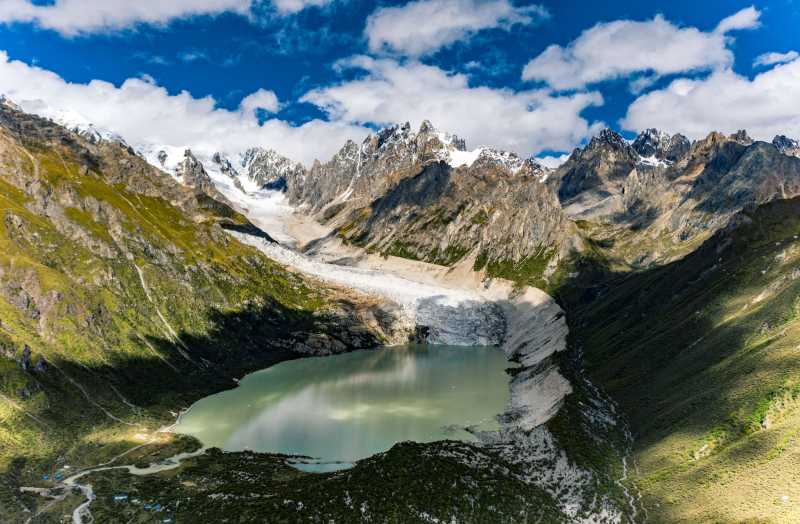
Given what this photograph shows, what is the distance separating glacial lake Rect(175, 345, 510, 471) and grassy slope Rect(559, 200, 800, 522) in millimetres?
30792

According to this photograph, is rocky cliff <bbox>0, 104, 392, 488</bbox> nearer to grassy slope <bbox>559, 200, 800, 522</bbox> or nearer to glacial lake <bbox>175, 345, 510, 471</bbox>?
glacial lake <bbox>175, 345, 510, 471</bbox>

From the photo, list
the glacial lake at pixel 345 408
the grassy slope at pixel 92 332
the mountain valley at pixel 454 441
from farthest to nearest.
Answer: the glacial lake at pixel 345 408 < the grassy slope at pixel 92 332 < the mountain valley at pixel 454 441

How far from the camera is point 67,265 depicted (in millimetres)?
150250

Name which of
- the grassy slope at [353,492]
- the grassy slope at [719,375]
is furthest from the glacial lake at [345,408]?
the grassy slope at [719,375]

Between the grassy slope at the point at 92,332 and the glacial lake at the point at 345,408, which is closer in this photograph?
the grassy slope at the point at 92,332

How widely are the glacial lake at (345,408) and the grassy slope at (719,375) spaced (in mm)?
30792

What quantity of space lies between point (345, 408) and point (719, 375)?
76.7 meters

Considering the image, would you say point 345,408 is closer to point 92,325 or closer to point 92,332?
point 92,332

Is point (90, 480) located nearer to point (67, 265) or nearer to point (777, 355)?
point (67, 265)

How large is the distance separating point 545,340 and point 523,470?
111 metres

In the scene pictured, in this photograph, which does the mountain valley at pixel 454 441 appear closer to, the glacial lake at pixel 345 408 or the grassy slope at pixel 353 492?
the grassy slope at pixel 353 492

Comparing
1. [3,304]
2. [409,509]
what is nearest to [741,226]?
[409,509]

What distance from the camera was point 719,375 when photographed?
8719 centimetres

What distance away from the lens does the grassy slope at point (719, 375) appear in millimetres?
62812
